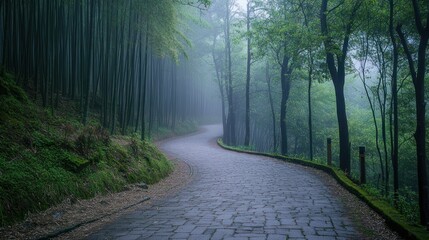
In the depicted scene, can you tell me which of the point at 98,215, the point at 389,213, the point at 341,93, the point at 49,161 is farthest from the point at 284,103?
the point at 98,215

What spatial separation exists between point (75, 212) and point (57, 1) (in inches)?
310

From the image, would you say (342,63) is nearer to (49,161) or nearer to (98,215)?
(98,215)

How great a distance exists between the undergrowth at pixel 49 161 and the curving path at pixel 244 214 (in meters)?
1.26

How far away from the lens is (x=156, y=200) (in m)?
7.03

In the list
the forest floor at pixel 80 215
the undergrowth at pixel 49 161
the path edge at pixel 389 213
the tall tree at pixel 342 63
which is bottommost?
the forest floor at pixel 80 215

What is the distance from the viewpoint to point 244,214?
5.46 meters

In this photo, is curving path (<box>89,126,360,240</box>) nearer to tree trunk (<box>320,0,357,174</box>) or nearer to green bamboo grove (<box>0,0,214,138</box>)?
tree trunk (<box>320,0,357,174</box>)

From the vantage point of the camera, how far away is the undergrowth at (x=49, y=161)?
5094 millimetres

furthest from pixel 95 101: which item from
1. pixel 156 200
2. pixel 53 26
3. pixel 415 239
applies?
pixel 415 239

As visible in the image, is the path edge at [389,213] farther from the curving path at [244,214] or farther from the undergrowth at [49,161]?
the undergrowth at [49,161]

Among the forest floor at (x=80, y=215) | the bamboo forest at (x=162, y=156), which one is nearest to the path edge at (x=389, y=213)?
the bamboo forest at (x=162, y=156)

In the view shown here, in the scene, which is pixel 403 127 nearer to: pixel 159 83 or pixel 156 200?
pixel 156 200

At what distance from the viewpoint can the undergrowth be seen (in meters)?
5.09

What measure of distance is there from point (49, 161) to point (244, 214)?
3791mm
